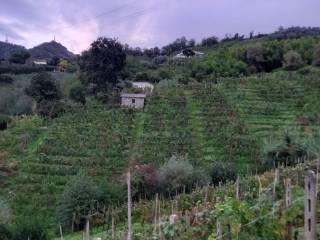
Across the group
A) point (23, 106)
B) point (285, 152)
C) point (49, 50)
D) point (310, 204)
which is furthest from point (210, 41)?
point (310, 204)

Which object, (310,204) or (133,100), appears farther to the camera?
(133,100)

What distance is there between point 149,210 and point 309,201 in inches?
469

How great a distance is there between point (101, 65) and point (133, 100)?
804cm

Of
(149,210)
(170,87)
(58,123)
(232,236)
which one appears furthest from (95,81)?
(232,236)

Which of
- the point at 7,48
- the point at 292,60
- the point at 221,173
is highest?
the point at 7,48

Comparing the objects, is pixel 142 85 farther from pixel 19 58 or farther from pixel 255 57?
pixel 19 58

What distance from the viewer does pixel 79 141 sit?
30516mm

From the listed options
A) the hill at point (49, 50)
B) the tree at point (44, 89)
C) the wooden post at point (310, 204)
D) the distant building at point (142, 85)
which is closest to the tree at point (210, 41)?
the hill at point (49, 50)

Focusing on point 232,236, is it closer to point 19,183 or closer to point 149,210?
point 149,210

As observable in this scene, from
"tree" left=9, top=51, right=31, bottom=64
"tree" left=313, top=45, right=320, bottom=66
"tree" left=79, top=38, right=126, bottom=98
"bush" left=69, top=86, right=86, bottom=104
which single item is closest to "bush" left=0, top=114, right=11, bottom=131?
"bush" left=69, top=86, right=86, bottom=104

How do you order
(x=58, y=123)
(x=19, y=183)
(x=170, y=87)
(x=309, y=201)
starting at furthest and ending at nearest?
(x=170, y=87), (x=58, y=123), (x=19, y=183), (x=309, y=201)

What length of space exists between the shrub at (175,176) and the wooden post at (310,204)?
1622cm

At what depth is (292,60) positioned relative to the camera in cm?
4916

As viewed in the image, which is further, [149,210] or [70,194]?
[70,194]
